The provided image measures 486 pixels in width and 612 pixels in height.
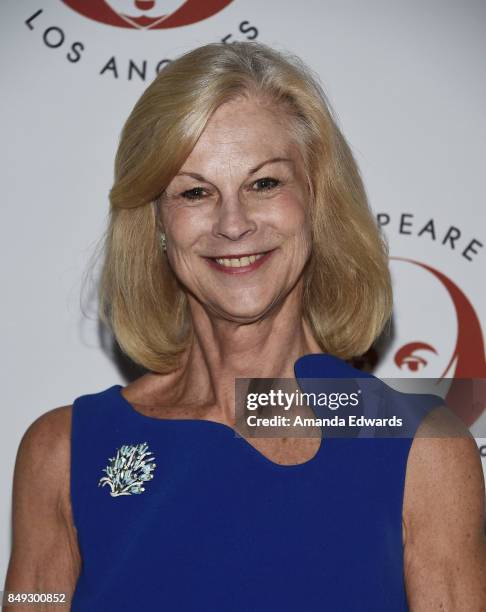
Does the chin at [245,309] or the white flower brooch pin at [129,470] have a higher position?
the chin at [245,309]

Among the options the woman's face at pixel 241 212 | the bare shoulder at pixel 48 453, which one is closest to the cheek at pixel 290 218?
the woman's face at pixel 241 212

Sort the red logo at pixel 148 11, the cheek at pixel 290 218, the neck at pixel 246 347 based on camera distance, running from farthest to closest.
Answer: the red logo at pixel 148 11 < the neck at pixel 246 347 < the cheek at pixel 290 218

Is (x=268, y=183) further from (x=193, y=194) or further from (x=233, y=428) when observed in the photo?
(x=233, y=428)

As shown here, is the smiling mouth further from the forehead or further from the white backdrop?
the white backdrop

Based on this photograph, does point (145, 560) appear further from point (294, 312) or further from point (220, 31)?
point (220, 31)

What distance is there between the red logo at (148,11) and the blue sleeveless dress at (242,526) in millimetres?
955

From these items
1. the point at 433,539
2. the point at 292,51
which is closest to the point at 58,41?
the point at 292,51

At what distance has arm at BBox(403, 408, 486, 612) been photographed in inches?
73.5

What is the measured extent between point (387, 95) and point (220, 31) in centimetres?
43

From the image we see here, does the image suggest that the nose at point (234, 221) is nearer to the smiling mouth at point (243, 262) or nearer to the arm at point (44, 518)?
the smiling mouth at point (243, 262)

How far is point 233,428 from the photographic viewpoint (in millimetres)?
2055

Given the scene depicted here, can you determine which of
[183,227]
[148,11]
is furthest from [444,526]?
[148,11]

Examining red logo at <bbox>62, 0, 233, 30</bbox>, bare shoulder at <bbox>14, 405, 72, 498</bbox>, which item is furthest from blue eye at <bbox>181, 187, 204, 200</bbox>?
red logo at <bbox>62, 0, 233, 30</bbox>

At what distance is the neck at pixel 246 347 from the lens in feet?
6.84
